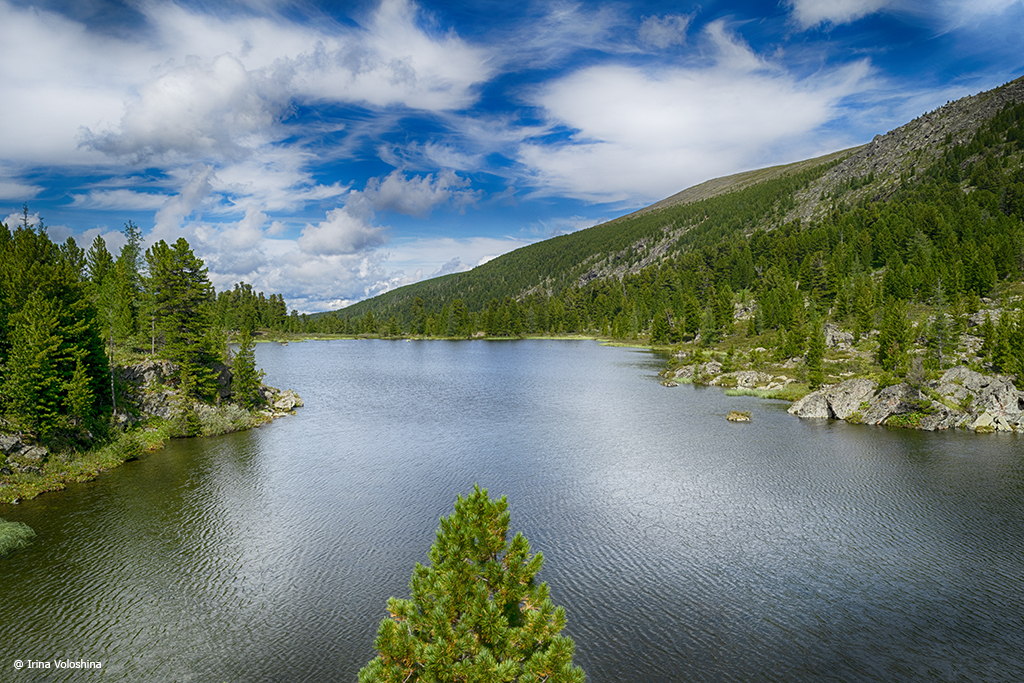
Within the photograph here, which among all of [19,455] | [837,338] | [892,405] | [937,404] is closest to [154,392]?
[19,455]

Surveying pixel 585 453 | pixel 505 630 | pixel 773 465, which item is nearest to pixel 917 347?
pixel 773 465

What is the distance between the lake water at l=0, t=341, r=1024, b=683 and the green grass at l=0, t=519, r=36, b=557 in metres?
0.63

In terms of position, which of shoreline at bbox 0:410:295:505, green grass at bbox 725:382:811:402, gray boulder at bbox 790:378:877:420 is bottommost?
green grass at bbox 725:382:811:402

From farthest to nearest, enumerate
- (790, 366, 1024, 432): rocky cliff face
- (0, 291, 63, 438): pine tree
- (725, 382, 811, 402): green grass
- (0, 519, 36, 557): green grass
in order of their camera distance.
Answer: (725, 382, 811, 402): green grass < (790, 366, 1024, 432): rocky cliff face < (0, 291, 63, 438): pine tree < (0, 519, 36, 557): green grass

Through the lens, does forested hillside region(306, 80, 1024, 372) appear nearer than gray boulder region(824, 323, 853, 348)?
Yes

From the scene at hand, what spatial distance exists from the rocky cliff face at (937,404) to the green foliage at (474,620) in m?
57.8

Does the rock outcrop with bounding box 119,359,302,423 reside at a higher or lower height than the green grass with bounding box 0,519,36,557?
higher

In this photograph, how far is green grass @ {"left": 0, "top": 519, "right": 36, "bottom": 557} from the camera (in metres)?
25.0

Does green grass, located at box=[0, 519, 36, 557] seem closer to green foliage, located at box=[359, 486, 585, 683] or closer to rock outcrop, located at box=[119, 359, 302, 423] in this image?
rock outcrop, located at box=[119, 359, 302, 423]

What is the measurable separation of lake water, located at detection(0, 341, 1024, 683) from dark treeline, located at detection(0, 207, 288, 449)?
6.11 meters

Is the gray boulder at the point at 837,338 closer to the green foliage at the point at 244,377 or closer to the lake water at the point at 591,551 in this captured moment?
the lake water at the point at 591,551

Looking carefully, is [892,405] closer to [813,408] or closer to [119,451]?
[813,408]

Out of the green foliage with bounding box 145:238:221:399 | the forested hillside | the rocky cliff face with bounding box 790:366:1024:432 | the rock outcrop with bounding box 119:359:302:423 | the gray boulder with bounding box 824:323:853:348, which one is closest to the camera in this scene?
the rock outcrop with bounding box 119:359:302:423

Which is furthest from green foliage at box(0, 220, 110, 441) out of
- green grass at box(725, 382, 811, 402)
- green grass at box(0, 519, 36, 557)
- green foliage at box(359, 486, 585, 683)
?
green grass at box(725, 382, 811, 402)
